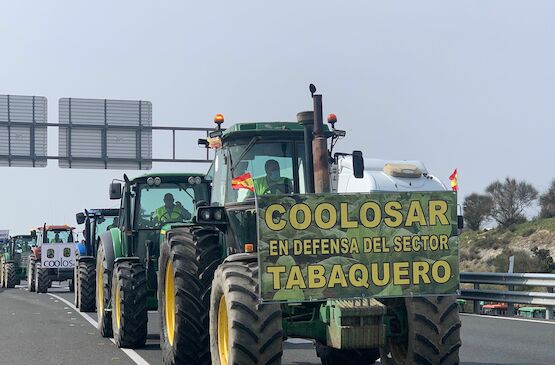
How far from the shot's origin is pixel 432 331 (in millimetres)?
8984

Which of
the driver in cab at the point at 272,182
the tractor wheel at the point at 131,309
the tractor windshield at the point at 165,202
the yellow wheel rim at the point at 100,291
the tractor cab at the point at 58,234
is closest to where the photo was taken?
the driver in cab at the point at 272,182

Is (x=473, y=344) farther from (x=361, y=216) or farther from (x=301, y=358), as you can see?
(x=361, y=216)

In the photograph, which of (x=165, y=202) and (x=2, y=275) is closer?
(x=165, y=202)

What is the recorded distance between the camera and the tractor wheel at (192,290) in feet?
34.6

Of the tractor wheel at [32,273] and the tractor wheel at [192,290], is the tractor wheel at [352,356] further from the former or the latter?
the tractor wheel at [32,273]

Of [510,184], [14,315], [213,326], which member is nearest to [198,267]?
[213,326]

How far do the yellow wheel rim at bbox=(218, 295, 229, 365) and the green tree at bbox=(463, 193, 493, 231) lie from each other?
2842 inches

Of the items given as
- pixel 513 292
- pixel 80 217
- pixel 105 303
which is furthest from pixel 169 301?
pixel 80 217

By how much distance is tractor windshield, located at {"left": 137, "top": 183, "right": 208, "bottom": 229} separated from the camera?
16594 mm

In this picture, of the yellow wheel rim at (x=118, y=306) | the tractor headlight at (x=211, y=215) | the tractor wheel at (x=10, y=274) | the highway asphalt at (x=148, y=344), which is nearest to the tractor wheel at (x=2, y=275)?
the tractor wheel at (x=10, y=274)

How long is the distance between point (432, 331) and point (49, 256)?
28.6 meters

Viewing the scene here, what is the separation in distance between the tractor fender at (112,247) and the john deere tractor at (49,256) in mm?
19369

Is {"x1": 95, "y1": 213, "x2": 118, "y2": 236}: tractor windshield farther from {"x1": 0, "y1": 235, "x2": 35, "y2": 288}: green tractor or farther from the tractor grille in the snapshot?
the tractor grille

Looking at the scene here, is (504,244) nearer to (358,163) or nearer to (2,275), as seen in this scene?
(2,275)
